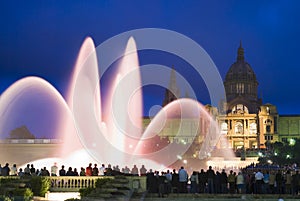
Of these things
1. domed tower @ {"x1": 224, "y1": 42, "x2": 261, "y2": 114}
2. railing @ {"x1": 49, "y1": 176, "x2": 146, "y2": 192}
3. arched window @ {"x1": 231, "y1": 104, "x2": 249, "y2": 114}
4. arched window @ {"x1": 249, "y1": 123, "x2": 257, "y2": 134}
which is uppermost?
domed tower @ {"x1": 224, "y1": 42, "x2": 261, "y2": 114}

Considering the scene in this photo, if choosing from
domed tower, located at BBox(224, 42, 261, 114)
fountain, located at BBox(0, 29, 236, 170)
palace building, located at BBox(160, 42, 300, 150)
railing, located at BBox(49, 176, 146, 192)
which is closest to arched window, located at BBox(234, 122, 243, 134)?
palace building, located at BBox(160, 42, 300, 150)

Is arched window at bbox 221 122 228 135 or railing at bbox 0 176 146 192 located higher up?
arched window at bbox 221 122 228 135

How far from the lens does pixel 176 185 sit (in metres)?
25.2

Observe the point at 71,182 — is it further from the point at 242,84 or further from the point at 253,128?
the point at 242,84

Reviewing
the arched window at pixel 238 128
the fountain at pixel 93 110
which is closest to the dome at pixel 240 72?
the arched window at pixel 238 128

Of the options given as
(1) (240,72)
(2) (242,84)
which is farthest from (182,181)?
(1) (240,72)

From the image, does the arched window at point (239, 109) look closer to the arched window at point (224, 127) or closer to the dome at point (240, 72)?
the arched window at point (224, 127)

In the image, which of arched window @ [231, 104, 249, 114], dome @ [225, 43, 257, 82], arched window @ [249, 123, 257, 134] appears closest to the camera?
arched window @ [249, 123, 257, 134]

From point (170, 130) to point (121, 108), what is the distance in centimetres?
10768

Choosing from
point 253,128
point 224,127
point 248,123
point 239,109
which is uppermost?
point 239,109

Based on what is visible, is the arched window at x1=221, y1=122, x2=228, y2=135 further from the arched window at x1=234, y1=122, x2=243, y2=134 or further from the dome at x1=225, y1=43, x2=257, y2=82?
the dome at x1=225, y1=43, x2=257, y2=82

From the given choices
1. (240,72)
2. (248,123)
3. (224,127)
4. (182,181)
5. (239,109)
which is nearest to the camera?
(182,181)

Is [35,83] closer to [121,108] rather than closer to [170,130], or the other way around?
[121,108]

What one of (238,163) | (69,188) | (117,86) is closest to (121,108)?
(117,86)
